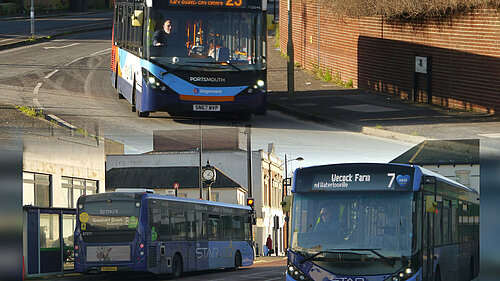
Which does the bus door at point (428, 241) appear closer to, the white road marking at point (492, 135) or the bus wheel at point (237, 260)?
the white road marking at point (492, 135)

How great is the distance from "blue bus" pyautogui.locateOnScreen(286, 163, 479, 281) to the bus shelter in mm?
9948

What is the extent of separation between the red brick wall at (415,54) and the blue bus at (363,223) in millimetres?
11940

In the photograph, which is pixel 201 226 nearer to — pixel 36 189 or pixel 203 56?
pixel 36 189

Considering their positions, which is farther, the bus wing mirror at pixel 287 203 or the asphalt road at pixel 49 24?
the asphalt road at pixel 49 24

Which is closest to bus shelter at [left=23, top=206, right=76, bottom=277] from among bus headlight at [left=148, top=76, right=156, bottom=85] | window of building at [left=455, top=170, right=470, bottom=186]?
bus headlight at [left=148, top=76, right=156, bottom=85]

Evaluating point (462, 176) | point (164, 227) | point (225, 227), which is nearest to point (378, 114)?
point (462, 176)

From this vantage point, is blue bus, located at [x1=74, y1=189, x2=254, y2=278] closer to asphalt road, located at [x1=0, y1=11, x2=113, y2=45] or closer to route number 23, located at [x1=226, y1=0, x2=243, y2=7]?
route number 23, located at [x1=226, y1=0, x2=243, y2=7]

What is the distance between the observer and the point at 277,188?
59031 millimetres

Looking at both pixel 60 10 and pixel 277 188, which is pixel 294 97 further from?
pixel 60 10

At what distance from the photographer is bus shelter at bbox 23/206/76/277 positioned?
→ 65.5ft

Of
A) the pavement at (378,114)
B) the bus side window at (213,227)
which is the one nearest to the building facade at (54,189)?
the bus side window at (213,227)

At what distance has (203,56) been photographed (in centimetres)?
1914

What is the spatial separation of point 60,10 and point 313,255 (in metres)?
63.2

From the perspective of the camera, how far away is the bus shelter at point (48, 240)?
65.5ft
